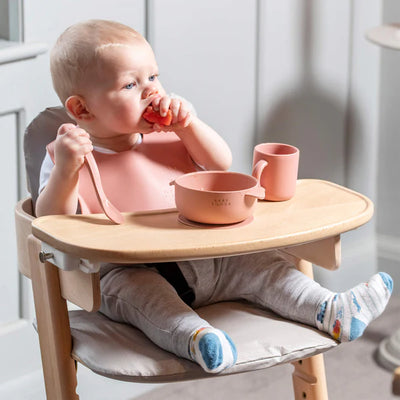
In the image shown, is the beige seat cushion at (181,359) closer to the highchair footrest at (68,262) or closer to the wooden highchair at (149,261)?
the wooden highchair at (149,261)

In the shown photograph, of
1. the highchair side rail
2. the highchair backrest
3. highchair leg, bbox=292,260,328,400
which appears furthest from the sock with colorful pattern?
the highchair backrest

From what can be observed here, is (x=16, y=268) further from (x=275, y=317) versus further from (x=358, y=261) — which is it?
(x=358, y=261)

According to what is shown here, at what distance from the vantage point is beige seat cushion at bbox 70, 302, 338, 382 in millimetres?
1411

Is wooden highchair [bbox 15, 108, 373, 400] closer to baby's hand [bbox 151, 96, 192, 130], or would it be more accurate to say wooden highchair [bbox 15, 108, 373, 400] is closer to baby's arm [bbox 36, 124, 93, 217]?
baby's arm [bbox 36, 124, 93, 217]

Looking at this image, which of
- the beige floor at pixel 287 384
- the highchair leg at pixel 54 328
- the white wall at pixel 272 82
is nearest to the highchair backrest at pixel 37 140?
the highchair leg at pixel 54 328

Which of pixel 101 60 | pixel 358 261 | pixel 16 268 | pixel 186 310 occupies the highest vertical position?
pixel 101 60

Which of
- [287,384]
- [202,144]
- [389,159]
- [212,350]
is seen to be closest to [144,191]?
[202,144]

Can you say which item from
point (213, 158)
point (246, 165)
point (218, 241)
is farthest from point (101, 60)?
point (246, 165)

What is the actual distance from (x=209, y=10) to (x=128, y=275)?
3.29ft

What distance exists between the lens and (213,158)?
1657 millimetres

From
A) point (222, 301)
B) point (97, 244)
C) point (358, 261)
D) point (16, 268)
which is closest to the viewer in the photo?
point (97, 244)

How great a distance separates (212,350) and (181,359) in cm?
9

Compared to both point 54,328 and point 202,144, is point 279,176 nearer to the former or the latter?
point 202,144

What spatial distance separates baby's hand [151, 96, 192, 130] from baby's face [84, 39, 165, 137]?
0.6 inches
